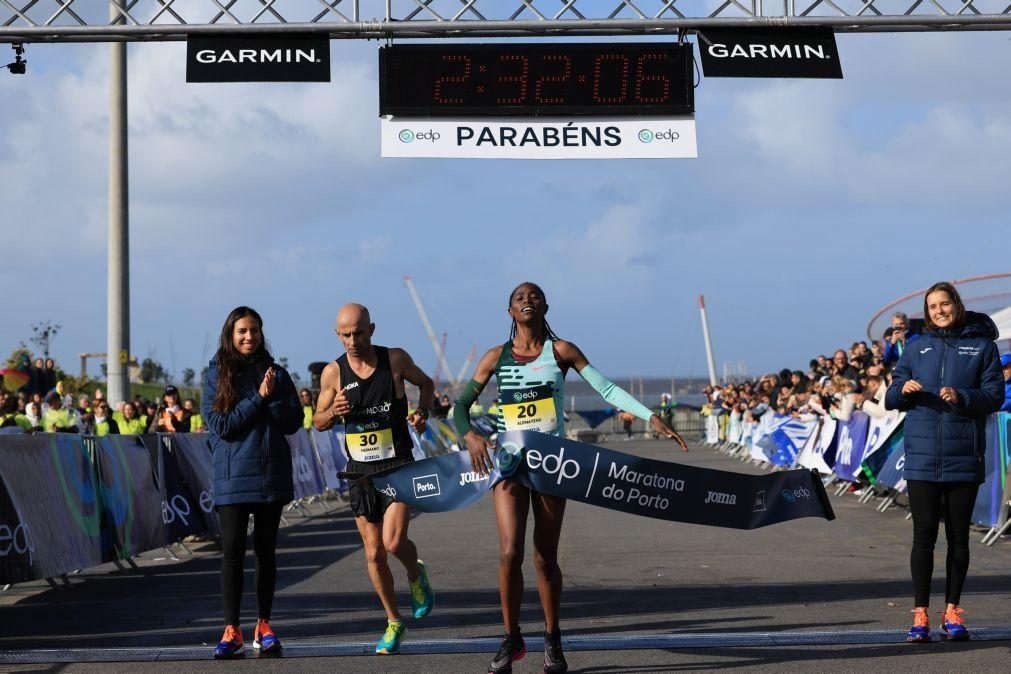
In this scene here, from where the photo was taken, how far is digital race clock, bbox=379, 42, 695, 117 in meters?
11.7

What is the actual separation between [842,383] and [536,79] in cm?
991

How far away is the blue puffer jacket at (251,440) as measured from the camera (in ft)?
26.6

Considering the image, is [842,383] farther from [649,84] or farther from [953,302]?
[953,302]

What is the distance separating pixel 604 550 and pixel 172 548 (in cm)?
496

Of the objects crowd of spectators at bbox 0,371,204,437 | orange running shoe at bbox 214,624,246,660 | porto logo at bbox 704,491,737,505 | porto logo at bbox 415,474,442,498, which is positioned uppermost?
crowd of spectators at bbox 0,371,204,437

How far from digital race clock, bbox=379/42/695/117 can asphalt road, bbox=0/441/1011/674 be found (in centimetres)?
390

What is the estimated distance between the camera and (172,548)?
15.9 m

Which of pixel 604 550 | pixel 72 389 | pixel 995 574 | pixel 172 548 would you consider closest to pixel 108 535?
pixel 172 548

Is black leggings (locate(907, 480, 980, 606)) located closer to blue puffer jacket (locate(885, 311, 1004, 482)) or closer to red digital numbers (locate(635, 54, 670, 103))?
blue puffer jacket (locate(885, 311, 1004, 482))

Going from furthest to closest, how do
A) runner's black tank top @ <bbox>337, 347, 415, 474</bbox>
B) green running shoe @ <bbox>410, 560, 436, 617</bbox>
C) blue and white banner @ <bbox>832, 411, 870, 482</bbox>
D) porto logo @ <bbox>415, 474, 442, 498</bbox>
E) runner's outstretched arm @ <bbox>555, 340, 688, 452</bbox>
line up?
1. blue and white banner @ <bbox>832, 411, 870, 482</bbox>
2. green running shoe @ <bbox>410, 560, 436, 617</bbox>
3. runner's black tank top @ <bbox>337, 347, 415, 474</bbox>
4. porto logo @ <bbox>415, 474, 442, 498</bbox>
5. runner's outstretched arm @ <bbox>555, 340, 688, 452</bbox>

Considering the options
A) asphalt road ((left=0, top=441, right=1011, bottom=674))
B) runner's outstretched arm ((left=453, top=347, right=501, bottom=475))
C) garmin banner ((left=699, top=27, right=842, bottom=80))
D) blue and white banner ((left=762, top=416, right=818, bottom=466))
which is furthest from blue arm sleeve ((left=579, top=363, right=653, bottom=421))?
blue and white banner ((left=762, top=416, right=818, bottom=466))

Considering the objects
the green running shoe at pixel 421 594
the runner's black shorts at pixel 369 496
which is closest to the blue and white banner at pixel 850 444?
the green running shoe at pixel 421 594

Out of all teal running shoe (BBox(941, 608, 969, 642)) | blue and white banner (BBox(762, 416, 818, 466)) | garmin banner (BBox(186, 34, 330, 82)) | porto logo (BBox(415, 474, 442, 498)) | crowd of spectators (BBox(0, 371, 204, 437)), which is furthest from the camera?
blue and white banner (BBox(762, 416, 818, 466))

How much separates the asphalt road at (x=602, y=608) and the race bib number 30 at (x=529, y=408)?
1.29 metres
